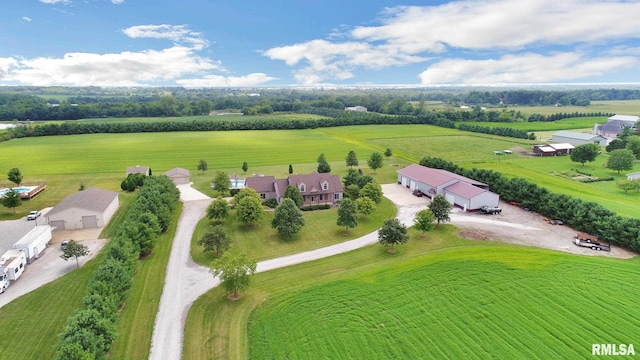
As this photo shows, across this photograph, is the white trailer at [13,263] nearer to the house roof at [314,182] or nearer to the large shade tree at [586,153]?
the house roof at [314,182]

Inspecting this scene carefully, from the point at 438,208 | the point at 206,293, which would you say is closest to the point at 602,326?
the point at 438,208

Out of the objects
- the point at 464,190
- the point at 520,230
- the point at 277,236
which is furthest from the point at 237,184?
the point at 520,230

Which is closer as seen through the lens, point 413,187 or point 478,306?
point 478,306

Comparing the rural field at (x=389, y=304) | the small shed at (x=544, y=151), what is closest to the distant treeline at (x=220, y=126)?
the small shed at (x=544, y=151)

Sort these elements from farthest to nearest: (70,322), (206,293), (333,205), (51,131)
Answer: (51,131) < (333,205) < (206,293) < (70,322)

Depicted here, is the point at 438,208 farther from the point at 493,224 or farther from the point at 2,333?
the point at 2,333

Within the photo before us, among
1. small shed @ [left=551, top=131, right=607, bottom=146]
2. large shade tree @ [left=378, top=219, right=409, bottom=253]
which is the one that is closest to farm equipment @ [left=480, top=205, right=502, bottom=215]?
large shade tree @ [left=378, top=219, right=409, bottom=253]

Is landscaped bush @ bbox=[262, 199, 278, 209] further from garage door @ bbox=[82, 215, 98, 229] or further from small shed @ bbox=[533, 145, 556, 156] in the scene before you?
small shed @ bbox=[533, 145, 556, 156]
